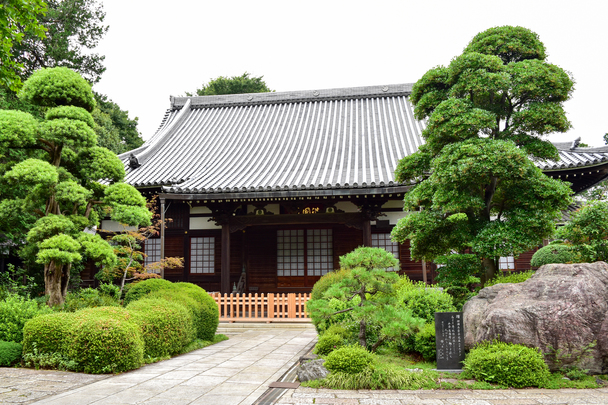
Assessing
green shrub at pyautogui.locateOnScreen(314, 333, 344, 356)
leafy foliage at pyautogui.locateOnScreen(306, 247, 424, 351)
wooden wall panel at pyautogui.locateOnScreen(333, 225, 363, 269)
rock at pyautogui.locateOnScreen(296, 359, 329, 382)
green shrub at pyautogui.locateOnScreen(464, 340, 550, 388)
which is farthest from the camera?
wooden wall panel at pyautogui.locateOnScreen(333, 225, 363, 269)

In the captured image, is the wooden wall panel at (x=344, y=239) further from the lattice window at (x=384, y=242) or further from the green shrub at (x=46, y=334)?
the green shrub at (x=46, y=334)

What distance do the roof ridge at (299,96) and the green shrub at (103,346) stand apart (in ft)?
53.7

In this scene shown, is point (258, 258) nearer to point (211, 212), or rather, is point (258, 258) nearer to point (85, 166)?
point (211, 212)

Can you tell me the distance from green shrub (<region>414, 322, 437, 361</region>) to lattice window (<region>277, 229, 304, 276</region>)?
27.9 ft

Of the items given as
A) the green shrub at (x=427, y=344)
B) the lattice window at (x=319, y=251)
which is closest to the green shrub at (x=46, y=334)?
the green shrub at (x=427, y=344)

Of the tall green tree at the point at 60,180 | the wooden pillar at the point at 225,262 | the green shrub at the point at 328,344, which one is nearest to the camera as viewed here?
the green shrub at the point at 328,344

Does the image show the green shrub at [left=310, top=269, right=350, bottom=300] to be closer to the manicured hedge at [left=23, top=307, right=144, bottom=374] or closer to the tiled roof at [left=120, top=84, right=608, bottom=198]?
the tiled roof at [left=120, top=84, right=608, bottom=198]

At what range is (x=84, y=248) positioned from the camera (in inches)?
340

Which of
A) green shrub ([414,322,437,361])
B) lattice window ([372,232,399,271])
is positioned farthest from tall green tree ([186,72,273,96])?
green shrub ([414,322,437,361])

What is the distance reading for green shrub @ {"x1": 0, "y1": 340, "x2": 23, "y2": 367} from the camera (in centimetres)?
662

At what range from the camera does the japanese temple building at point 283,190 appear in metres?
13.0

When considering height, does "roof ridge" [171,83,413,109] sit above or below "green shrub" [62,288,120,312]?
above

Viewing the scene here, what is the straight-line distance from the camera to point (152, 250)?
1546 cm

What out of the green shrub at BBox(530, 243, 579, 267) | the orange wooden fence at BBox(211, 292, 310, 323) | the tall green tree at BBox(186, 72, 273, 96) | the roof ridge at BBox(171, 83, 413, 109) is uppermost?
the tall green tree at BBox(186, 72, 273, 96)
